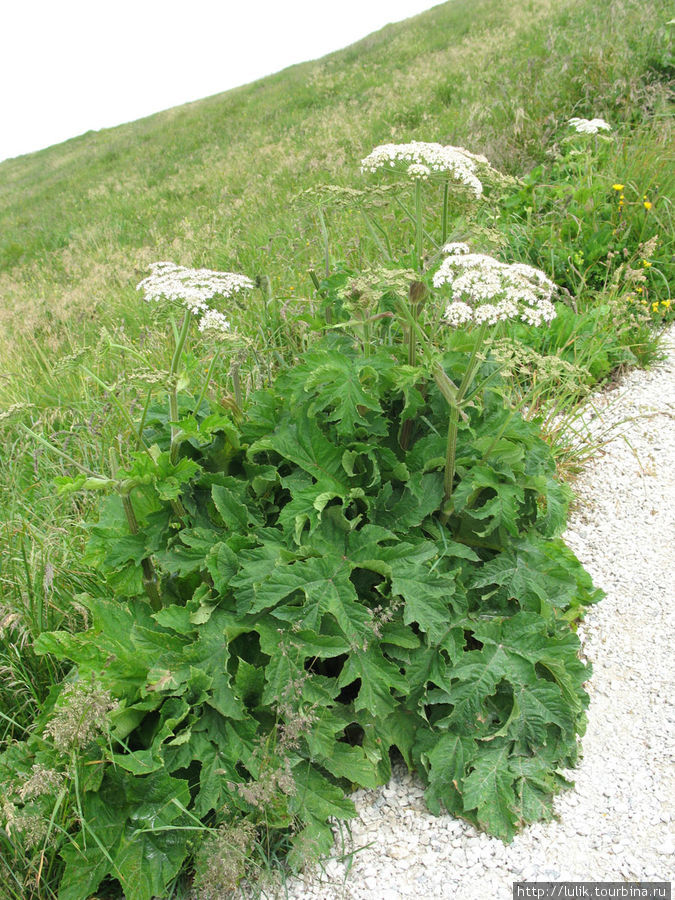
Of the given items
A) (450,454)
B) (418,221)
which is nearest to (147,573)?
(450,454)

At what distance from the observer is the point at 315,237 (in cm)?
612

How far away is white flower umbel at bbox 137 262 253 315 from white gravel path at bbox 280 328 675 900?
77.5 inches

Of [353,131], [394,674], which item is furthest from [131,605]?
[353,131]

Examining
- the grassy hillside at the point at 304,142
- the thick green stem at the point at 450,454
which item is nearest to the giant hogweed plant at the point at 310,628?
the thick green stem at the point at 450,454

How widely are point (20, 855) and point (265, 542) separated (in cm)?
128

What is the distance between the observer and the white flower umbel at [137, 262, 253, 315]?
2.37 meters

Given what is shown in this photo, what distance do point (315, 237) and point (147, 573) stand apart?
4352 mm

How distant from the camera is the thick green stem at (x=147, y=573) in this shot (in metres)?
2.52

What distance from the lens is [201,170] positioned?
13.6 meters

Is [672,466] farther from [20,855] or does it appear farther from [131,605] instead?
[20,855]

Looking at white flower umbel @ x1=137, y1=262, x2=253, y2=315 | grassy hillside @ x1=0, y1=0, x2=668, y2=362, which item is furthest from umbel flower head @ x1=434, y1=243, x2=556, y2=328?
grassy hillside @ x1=0, y1=0, x2=668, y2=362

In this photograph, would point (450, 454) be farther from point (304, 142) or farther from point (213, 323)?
point (304, 142)

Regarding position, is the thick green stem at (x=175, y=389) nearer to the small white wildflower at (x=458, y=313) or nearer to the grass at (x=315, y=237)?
the grass at (x=315, y=237)

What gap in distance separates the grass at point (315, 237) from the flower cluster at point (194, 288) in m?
0.30
